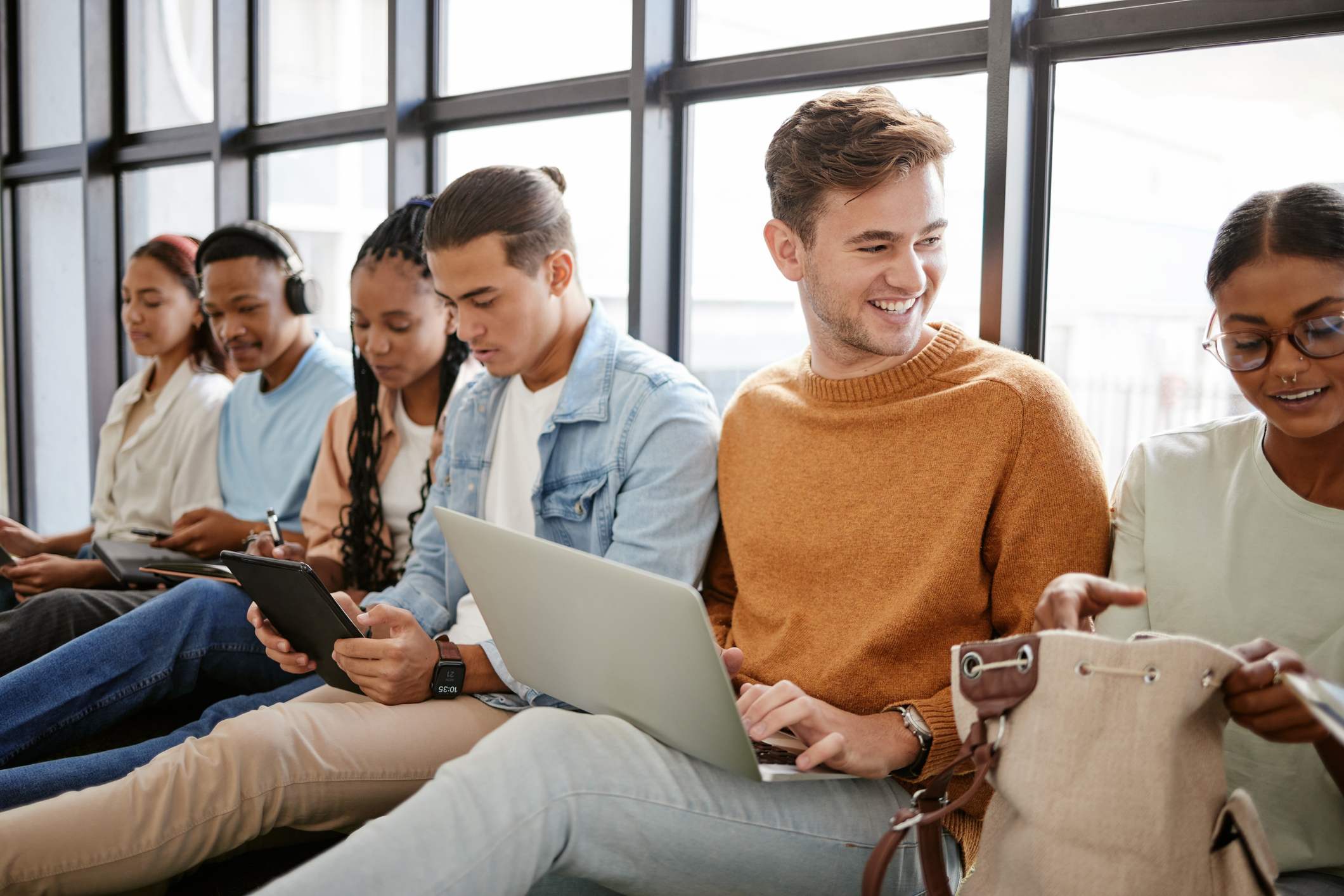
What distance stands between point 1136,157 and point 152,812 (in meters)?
1.70

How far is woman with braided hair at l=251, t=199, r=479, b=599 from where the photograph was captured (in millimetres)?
1998

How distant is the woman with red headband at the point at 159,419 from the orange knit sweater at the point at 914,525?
1.68 meters

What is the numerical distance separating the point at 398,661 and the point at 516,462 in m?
0.44

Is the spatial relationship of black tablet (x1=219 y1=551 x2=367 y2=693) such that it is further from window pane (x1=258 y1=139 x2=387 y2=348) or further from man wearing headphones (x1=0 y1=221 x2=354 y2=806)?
window pane (x1=258 y1=139 x2=387 y2=348)

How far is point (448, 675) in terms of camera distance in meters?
1.47

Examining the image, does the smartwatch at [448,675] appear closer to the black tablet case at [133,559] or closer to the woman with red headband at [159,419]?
the black tablet case at [133,559]

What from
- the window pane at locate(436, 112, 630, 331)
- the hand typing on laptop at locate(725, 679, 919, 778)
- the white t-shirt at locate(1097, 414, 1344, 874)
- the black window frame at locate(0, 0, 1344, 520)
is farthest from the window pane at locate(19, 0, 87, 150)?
the white t-shirt at locate(1097, 414, 1344, 874)

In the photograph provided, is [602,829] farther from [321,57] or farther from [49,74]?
[49,74]

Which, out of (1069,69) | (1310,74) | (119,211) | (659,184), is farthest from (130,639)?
(119,211)

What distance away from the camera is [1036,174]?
5.70 ft

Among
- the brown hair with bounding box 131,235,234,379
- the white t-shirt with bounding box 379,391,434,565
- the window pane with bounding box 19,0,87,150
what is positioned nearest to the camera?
the white t-shirt with bounding box 379,391,434,565

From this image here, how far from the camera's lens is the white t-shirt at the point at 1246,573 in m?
1.09

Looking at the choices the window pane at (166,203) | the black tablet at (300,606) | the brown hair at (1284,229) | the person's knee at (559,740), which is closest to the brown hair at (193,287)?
the window pane at (166,203)

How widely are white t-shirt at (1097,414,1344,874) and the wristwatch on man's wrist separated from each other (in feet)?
0.80
